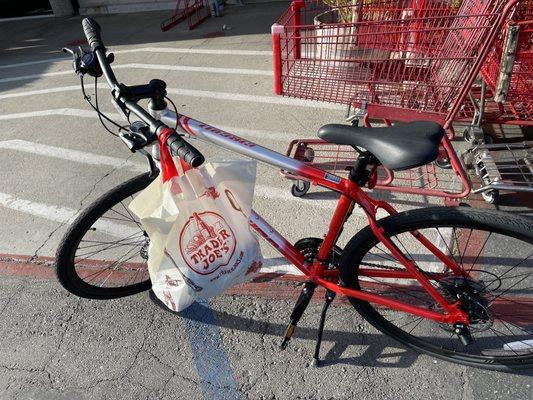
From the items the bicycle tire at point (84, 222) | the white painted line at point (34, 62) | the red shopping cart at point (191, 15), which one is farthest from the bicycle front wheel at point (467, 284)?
the red shopping cart at point (191, 15)

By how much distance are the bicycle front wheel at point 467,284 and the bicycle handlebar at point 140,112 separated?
2.76 ft

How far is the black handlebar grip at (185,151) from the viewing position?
1294 mm

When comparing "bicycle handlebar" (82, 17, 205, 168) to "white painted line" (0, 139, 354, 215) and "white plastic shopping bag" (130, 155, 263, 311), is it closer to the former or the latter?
"white plastic shopping bag" (130, 155, 263, 311)

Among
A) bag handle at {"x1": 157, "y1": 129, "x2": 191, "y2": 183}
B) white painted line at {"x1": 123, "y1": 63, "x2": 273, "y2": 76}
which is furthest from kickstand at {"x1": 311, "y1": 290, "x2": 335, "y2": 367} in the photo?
white painted line at {"x1": 123, "y1": 63, "x2": 273, "y2": 76}

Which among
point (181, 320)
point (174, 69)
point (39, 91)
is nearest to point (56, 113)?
point (39, 91)

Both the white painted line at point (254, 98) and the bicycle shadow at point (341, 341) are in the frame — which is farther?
the white painted line at point (254, 98)

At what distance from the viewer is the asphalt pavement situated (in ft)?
6.68

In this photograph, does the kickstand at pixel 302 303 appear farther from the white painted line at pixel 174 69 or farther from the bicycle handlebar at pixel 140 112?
the white painted line at pixel 174 69

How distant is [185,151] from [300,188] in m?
1.94

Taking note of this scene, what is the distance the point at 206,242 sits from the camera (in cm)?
155

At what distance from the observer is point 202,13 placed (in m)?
9.42

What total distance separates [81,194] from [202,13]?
735cm

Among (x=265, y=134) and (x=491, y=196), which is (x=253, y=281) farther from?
(x=265, y=134)

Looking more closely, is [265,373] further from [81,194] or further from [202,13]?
[202,13]
